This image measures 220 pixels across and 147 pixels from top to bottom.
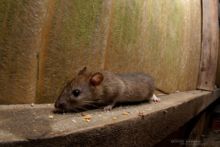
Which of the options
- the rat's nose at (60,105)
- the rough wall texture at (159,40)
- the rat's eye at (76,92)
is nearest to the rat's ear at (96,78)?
the rat's eye at (76,92)

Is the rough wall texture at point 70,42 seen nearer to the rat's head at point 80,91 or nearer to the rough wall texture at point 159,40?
the rat's head at point 80,91

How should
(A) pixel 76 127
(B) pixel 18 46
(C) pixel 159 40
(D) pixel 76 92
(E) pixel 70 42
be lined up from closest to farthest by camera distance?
(A) pixel 76 127, (B) pixel 18 46, (D) pixel 76 92, (E) pixel 70 42, (C) pixel 159 40

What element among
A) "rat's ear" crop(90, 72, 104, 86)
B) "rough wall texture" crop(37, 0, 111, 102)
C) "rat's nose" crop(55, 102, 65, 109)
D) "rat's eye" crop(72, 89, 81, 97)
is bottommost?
"rat's nose" crop(55, 102, 65, 109)

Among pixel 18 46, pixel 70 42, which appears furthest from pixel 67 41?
pixel 18 46

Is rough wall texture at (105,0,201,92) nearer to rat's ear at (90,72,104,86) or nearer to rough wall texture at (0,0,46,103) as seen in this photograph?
rat's ear at (90,72,104,86)

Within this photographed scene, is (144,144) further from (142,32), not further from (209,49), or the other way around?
(209,49)

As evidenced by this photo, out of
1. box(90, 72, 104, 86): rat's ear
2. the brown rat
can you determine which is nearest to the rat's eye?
the brown rat

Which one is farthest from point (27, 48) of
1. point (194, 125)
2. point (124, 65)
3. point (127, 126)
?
point (194, 125)

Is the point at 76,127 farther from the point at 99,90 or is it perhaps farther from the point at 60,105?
the point at 99,90
